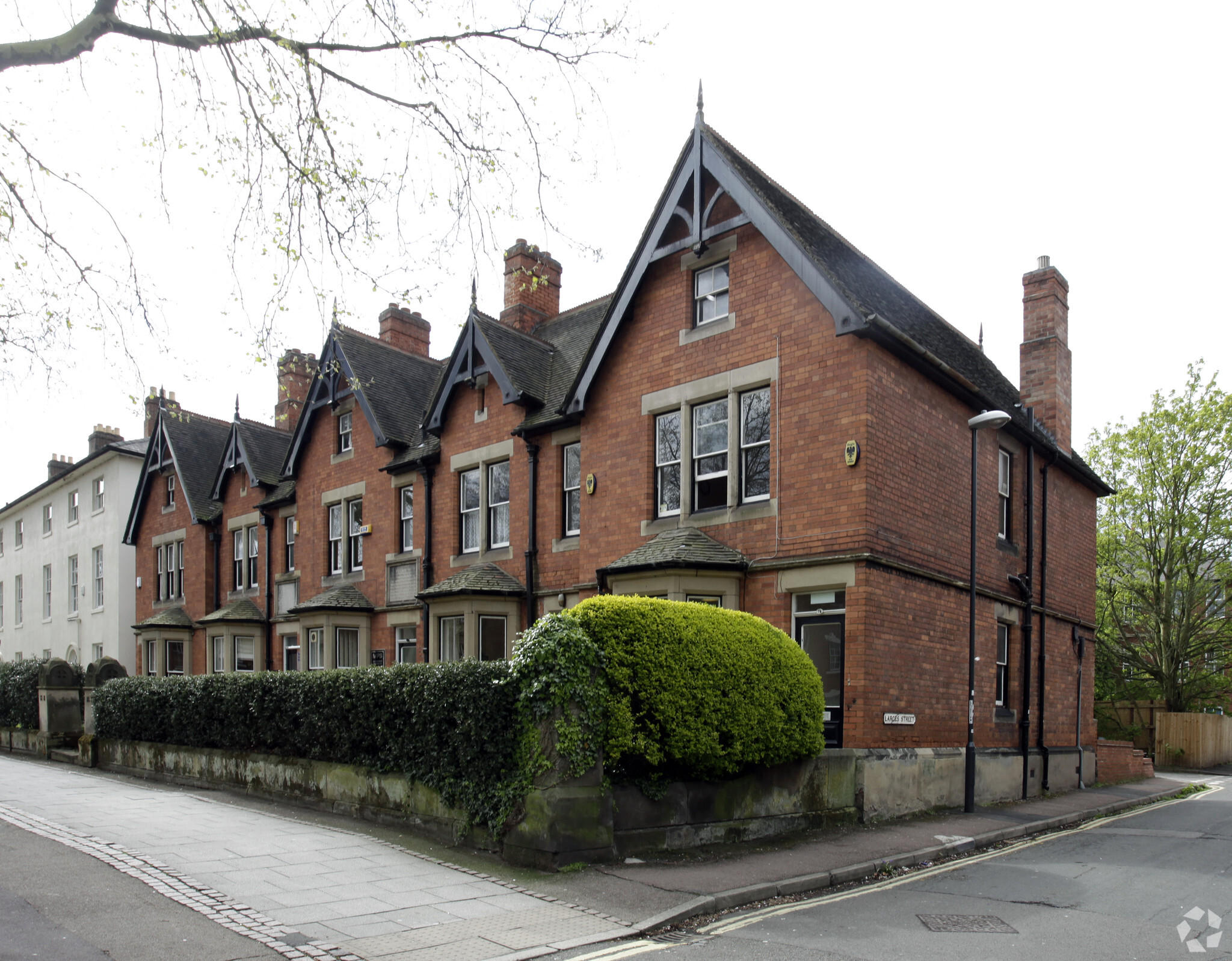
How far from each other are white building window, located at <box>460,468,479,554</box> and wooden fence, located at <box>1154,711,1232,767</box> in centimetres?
2516

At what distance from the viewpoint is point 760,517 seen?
15.4 meters

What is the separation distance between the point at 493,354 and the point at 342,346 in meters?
5.69

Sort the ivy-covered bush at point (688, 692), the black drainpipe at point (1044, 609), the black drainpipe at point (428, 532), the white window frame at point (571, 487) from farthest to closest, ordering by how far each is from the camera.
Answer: the black drainpipe at point (428, 532) → the black drainpipe at point (1044, 609) → the white window frame at point (571, 487) → the ivy-covered bush at point (688, 692)

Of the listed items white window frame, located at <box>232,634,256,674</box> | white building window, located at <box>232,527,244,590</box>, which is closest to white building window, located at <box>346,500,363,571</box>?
white window frame, located at <box>232,634,256,674</box>

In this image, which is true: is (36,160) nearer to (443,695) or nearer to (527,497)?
(443,695)

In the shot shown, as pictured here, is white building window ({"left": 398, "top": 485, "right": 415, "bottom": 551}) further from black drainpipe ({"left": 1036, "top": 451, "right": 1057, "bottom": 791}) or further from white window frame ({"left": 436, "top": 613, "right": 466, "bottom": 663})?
black drainpipe ({"left": 1036, "top": 451, "right": 1057, "bottom": 791})

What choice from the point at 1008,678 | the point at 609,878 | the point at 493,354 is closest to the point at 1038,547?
the point at 1008,678

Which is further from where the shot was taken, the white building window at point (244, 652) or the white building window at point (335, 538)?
the white building window at point (244, 652)

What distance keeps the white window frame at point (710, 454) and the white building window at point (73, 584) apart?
30480mm

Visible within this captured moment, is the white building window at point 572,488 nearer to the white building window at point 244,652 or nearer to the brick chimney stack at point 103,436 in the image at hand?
the white building window at point 244,652

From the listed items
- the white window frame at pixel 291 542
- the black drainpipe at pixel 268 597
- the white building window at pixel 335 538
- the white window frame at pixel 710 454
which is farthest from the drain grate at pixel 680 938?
the black drainpipe at pixel 268 597

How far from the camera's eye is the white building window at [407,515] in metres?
22.8

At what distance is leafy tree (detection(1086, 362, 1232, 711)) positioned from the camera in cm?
3222

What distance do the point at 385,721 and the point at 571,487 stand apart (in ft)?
25.7
